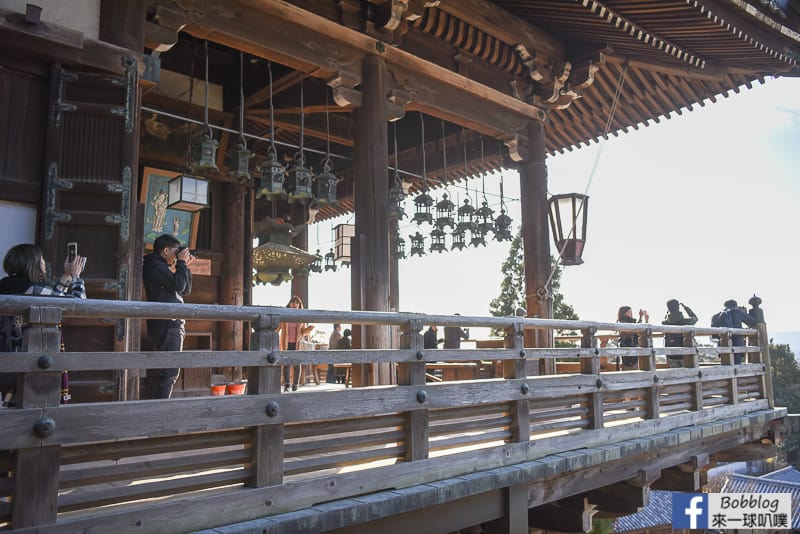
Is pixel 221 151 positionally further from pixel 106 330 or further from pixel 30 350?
pixel 30 350

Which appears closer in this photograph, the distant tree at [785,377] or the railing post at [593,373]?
the railing post at [593,373]

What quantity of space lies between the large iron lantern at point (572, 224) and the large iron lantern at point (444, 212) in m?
2.04

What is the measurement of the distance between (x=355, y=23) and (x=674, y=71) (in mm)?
4474

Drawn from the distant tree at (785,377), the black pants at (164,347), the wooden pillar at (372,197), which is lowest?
the distant tree at (785,377)

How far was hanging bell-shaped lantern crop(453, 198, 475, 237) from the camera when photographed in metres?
9.88

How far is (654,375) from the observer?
259 inches

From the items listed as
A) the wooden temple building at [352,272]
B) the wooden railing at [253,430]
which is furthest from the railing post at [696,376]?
the wooden railing at [253,430]

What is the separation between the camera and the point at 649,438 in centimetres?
620

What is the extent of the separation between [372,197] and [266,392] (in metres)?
3.38

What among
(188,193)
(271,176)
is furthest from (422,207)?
(188,193)

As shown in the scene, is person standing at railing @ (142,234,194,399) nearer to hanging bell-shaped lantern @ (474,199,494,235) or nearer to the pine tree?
hanging bell-shaped lantern @ (474,199,494,235)

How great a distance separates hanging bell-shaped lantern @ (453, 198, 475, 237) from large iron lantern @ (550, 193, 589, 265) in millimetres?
1837

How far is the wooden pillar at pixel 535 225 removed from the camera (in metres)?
8.29

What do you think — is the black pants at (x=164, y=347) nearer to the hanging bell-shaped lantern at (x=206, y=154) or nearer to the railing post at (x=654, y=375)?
the hanging bell-shaped lantern at (x=206, y=154)
